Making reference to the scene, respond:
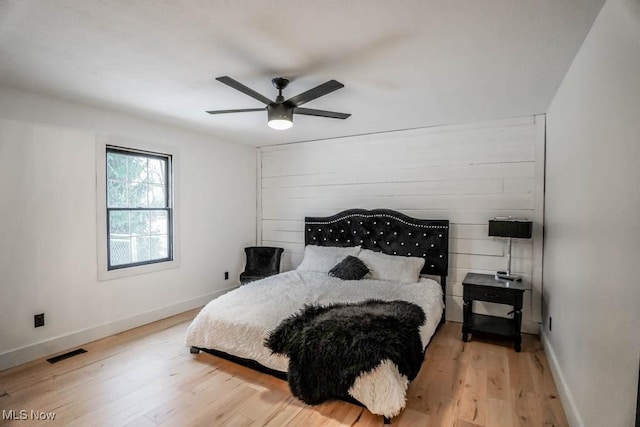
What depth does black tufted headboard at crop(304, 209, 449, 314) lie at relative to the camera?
385cm

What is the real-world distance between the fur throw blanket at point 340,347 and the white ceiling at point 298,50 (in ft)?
6.35

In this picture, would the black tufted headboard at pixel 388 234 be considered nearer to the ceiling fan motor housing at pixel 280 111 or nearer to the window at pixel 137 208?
Answer: the window at pixel 137 208

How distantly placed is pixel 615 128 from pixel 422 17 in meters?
1.08

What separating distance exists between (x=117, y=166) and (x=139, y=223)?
28.1 inches

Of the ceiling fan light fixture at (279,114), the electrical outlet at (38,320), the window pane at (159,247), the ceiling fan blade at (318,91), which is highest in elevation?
the ceiling fan blade at (318,91)

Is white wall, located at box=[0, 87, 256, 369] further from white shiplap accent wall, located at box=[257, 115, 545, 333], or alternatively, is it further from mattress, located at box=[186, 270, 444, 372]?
white shiplap accent wall, located at box=[257, 115, 545, 333]

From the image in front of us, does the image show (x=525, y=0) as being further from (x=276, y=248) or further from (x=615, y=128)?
(x=276, y=248)

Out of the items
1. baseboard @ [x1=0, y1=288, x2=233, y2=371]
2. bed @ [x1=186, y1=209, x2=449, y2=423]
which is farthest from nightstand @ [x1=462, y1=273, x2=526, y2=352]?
baseboard @ [x1=0, y1=288, x2=233, y2=371]

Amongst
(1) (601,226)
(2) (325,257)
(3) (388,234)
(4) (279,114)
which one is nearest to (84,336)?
(2) (325,257)

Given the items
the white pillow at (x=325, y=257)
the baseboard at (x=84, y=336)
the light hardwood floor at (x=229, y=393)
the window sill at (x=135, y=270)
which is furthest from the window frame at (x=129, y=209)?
the white pillow at (x=325, y=257)

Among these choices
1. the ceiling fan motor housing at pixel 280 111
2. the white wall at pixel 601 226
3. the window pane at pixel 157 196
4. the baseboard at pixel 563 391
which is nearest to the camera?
the white wall at pixel 601 226

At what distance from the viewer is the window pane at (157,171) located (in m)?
3.98

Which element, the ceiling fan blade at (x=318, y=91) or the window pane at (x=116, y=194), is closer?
the ceiling fan blade at (x=318, y=91)

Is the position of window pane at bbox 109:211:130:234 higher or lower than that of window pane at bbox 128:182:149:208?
lower
